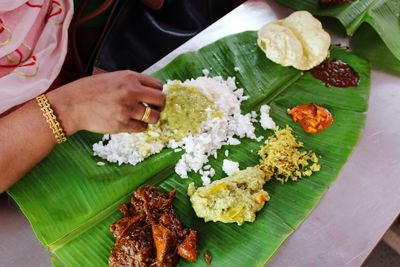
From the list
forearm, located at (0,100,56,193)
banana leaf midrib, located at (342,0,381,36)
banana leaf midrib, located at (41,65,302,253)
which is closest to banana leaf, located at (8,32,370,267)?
banana leaf midrib, located at (41,65,302,253)

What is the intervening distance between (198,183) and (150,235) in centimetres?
33

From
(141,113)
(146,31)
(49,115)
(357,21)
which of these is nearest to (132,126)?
(141,113)

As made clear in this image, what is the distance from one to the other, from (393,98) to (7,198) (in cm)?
204

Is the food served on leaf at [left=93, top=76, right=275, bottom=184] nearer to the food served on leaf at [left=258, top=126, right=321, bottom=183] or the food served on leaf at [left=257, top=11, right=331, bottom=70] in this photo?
the food served on leaf at [left=258, top=126, right=321, bottom=183]

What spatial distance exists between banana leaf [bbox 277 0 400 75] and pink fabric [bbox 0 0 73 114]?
5.08 ft

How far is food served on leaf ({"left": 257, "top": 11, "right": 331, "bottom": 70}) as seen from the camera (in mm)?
2314

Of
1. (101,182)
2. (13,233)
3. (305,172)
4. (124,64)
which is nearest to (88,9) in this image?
(124,64)

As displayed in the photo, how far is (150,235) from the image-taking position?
1.69m

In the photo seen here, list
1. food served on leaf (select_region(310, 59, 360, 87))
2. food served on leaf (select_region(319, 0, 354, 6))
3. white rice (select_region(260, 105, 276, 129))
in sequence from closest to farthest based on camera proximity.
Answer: white rice (select_region(260, 105, 276, 129))
food served on leaf (select_region(310, 59, 360, 87))
food served on leaf (select_region(319, 0, 354, 6))

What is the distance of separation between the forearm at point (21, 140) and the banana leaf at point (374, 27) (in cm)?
178

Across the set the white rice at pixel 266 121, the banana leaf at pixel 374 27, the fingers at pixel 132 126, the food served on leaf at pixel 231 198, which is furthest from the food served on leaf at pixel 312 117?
the fingers at pixel 132 126

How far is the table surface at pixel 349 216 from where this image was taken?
172 centimetres

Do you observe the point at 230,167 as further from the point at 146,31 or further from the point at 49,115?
the point at 146,31

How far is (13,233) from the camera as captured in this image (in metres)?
1.79
